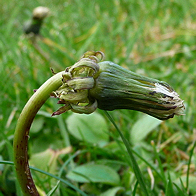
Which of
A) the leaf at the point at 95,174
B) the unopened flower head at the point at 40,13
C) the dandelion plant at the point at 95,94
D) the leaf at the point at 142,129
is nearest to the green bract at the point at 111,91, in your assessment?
the dandelion plant at the point at 95,94

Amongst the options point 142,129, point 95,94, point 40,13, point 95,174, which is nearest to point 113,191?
point 95,174

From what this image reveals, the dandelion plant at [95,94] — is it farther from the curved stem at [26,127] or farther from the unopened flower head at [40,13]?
the unopened flower head at [40,13]

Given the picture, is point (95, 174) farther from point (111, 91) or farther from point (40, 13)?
point (40, 13)

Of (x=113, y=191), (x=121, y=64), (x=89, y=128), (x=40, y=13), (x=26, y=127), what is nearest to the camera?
(x=26, y=127)

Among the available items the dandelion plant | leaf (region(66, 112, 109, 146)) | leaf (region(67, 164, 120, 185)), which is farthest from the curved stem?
leaf (region(66, 112, 109, 146))

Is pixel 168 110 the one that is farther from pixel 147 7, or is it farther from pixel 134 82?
pixel 147 7

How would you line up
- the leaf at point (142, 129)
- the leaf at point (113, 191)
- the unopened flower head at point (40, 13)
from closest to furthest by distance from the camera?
the leaf at point (113, 191), the leaf at point (142, 129), the unopened flower head at point (40, 13)

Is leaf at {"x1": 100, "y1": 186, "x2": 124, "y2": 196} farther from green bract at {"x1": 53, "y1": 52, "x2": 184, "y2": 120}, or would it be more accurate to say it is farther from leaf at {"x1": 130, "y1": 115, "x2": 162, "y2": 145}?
green bract at {"x1": 53, "y1": 52, "x2": 184, "y2": 120}
